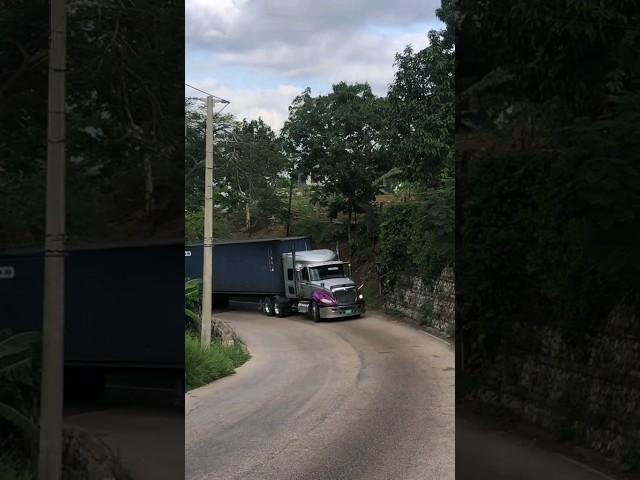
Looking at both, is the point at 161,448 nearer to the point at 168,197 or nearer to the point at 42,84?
the point at 168,197

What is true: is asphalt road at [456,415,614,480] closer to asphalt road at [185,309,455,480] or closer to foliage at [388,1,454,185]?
asphalt road at [185,309,455,480]

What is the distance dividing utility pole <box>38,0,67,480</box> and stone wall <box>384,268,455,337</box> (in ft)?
26.6

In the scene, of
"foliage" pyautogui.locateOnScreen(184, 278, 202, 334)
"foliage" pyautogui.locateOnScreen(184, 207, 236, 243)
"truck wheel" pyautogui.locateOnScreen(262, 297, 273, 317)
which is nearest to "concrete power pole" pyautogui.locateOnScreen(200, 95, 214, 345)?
"foliage" pyautogui.locateOnScreen(184, 278, 202, 334)

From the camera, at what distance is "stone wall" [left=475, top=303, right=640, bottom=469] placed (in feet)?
16.4

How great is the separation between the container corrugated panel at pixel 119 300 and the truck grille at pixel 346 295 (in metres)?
5.84

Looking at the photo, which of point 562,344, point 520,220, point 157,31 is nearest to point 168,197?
point 157,31

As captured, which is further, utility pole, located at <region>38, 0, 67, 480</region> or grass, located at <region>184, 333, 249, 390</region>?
grass, located at <region>184, 333, 249, 390</region>

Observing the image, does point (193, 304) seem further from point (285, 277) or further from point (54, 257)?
point (54, 257)

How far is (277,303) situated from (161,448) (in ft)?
28.0

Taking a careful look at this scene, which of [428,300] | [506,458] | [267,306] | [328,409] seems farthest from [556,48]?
[267,306]

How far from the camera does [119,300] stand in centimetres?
514

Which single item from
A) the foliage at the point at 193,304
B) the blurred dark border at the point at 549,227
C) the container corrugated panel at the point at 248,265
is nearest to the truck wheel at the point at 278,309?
the container corrugated panel at the point at 248,265

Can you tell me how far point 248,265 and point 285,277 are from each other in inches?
141

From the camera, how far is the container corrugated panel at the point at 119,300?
503 centimetres
